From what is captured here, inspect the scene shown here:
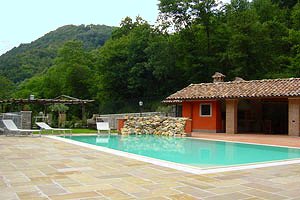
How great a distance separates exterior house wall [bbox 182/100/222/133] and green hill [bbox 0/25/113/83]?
29.3m

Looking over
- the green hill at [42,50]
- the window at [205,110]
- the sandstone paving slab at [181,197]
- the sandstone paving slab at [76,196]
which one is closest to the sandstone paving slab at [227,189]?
the sandstone paving slab at [181,197]

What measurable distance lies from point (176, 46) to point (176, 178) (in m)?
29.8

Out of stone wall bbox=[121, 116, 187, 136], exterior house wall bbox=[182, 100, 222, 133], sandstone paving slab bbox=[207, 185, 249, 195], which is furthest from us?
exterior house wall bbox=[182, 100, 222, 133]

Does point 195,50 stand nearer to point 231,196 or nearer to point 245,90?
point 245,90

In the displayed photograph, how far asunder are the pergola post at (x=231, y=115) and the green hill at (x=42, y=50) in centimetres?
3235

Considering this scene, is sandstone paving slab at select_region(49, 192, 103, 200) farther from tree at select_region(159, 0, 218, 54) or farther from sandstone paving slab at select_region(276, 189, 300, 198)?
tree at select_region(159, 0, 218, 54)

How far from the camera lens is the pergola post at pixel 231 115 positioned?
20.9 m

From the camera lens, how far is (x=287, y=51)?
109 feet

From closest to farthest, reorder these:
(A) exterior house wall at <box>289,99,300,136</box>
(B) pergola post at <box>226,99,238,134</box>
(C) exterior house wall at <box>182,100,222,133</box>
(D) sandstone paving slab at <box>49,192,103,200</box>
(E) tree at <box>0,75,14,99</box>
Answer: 1. (D) sandstone paving slab at <box>49,192,103,200</box>
2. (A) exterior house wall at <box>289,99,300,136</box>
3. (B) pergola post at <box>226,99,238,134</box>
4. (C) exterior house wall at <box>182,100,222,133</box>
5. (E) tree at <box>0,75,14,99</box>

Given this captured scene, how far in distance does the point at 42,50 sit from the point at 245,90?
34815 mm

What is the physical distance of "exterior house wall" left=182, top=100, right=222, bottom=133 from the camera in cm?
2212

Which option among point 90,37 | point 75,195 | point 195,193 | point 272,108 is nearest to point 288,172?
point 195,193

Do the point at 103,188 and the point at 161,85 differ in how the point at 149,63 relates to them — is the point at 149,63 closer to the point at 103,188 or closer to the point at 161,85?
the point at 161,85

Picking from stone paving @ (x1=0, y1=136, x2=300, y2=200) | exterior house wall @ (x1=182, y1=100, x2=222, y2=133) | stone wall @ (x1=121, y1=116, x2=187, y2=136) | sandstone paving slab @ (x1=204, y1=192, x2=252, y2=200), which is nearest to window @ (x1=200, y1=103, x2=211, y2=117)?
exterior house wall @ (x1=182, y1=100, x2=222, y2=133)
